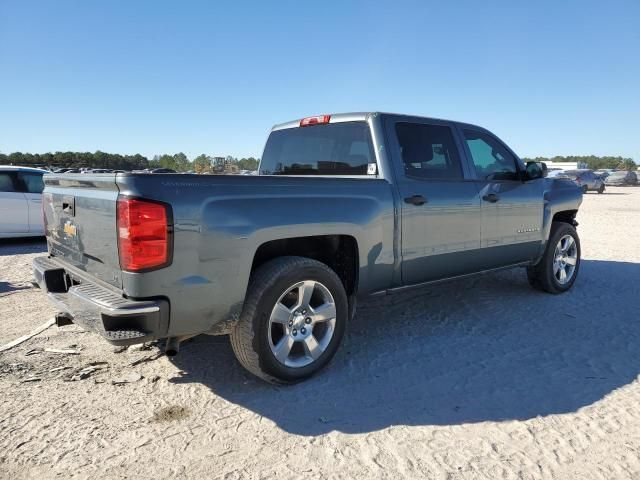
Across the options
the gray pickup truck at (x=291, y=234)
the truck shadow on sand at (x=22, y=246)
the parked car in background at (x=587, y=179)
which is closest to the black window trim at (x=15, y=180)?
the truck shadow on sand at (x=22, y=246)

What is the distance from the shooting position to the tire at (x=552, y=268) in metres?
5.46

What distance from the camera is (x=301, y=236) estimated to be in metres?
3.20

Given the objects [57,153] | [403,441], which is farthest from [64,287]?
[57,153]

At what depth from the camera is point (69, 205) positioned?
317 centimetres

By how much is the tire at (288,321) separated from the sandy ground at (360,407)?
18 centimetres

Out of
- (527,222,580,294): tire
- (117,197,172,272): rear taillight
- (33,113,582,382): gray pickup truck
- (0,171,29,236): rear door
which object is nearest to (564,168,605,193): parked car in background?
(527,222,580,294): tire

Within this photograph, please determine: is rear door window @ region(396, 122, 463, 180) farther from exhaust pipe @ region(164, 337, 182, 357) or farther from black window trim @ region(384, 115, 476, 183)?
exhaust pipe @ region(164, 337, 182, 357)

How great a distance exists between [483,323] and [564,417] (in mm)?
1746

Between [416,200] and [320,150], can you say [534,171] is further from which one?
[320,150]

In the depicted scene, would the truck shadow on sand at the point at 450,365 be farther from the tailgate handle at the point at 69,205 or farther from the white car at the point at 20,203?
the white car at the point at 20,203

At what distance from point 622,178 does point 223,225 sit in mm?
41587

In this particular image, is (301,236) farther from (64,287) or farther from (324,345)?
(64,287)

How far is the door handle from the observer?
3791 millimetres

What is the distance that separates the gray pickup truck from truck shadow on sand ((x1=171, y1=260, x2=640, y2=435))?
32 cm
